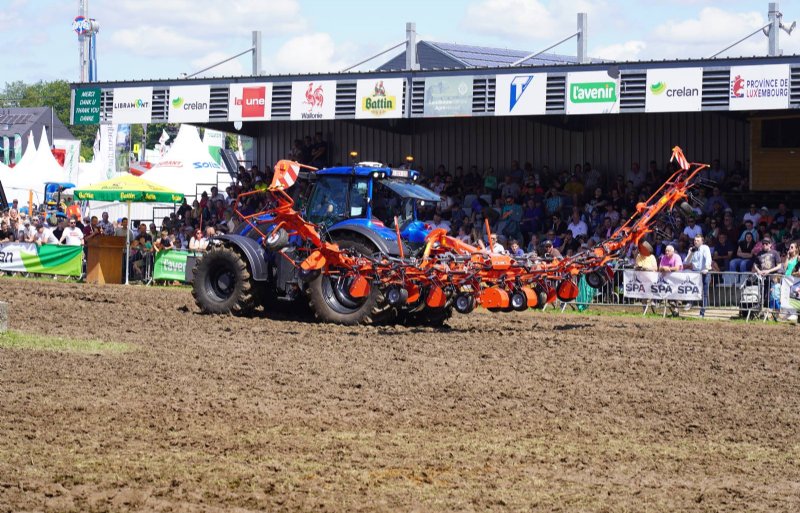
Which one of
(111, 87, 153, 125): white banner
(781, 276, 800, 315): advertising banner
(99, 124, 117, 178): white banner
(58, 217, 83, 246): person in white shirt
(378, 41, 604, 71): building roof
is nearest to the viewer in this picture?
(781, 276, 800, 315): advertising banner

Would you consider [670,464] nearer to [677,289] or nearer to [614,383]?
[614,383]

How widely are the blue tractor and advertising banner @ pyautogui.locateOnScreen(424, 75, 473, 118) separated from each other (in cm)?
766

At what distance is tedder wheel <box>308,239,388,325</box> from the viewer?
1548 centimetres

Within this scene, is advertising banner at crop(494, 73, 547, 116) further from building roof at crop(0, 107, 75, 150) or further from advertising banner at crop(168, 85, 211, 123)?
building roof at crop(0, 107, 75, 150)

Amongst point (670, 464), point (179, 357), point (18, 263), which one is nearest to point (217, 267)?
point (179, 357)

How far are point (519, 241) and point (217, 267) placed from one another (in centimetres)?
786

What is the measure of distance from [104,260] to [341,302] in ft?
34.7

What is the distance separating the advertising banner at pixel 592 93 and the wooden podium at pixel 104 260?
32.9 feet

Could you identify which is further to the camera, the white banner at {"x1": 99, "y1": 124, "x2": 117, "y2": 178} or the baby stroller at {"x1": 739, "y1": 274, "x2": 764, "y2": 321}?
the white banner at {"x1": 99, "y1": 124, "x2": 117, "y2": 178}

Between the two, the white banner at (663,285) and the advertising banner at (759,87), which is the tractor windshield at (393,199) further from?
the advertising banner at (759,87)

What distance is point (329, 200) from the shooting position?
1591 cm

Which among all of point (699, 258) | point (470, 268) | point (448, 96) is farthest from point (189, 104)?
point (470, 268)

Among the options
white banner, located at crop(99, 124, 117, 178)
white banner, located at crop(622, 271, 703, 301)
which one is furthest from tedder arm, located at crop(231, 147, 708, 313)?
white banner, located at crop(99, 124, 117, 178)

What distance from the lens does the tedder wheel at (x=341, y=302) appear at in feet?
50.8
